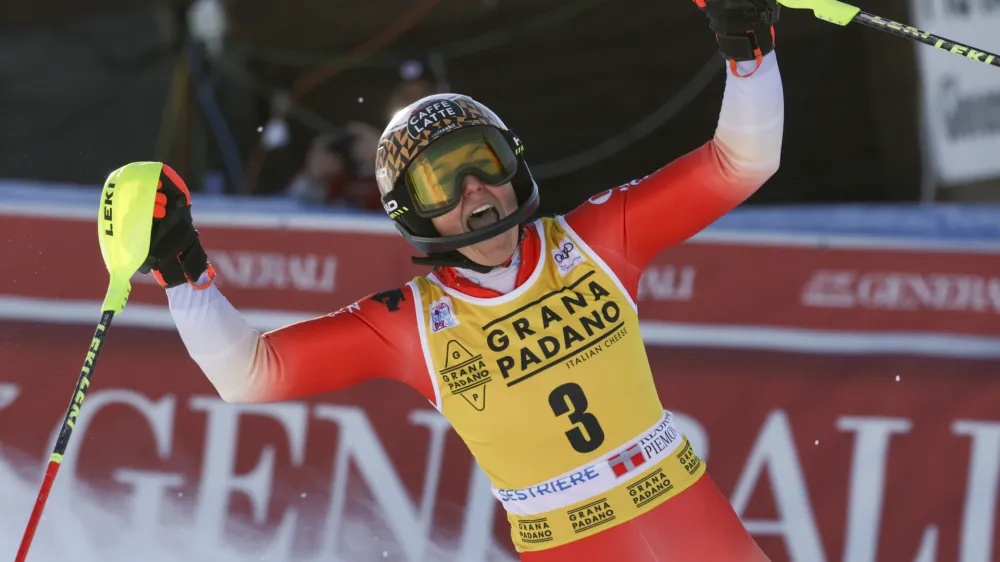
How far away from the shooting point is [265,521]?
195 inches

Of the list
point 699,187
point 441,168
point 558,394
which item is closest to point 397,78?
point 441,168

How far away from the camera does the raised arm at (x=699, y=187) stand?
3.04 m

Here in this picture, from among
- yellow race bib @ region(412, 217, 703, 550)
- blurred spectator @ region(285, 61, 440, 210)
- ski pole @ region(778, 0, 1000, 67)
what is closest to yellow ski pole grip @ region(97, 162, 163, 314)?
yellow race bib @ region(412, 217, 703, 550)

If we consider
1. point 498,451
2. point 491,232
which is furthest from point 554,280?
point 498,451

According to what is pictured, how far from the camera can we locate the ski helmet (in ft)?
10.2

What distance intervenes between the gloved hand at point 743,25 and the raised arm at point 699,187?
0.15 feet

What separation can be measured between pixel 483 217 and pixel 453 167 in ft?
0.47

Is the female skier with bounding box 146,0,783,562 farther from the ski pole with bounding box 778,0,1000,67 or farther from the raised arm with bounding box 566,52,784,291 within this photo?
the ski pole with bounding box 778,0,1000,67

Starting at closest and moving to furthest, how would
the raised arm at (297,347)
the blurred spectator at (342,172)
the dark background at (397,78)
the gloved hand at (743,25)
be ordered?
the gloved hand at (743,25)
the raised arm at (297,347)
the blurred spectator at (342,172)
the dark background at (397,78)

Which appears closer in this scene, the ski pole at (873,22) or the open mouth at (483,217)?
the ski pole at (873,22)

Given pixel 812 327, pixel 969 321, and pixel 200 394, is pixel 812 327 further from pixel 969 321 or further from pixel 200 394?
pixel 200 394

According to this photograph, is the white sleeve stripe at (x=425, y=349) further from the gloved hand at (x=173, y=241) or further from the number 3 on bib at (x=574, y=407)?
the gloved hand at (x=173, y=241)

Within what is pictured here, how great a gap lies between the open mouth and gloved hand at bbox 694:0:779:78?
2.22ft

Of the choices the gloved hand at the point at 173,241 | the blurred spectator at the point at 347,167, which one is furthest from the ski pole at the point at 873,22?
the blurred spectator at the point at 347,167
